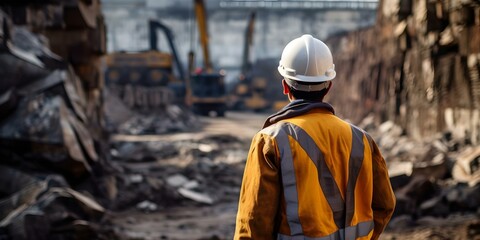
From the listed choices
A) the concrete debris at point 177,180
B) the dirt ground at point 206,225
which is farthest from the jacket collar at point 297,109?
the concrete debris at point 177,180

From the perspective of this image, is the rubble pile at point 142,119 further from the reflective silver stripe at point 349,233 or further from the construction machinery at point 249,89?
the reflective silver stripe at point 349,233

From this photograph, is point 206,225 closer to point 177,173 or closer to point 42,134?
point 42,134

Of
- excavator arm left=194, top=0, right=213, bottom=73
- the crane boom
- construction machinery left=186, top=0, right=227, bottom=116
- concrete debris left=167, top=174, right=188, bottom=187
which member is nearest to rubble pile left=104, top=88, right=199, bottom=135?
construction machinery left=186, top=0, right=227, bottom=116

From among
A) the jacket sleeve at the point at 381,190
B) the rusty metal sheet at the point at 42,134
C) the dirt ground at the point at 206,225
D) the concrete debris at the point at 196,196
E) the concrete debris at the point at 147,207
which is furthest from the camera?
the concrete debris at the point at 196,196

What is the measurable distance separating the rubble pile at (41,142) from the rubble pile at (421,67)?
5179mm

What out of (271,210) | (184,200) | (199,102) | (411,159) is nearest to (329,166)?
(271,210)

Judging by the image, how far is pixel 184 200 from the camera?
8781 mm

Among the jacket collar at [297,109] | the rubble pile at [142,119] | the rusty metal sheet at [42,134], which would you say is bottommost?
the rubble pile at [142,119]

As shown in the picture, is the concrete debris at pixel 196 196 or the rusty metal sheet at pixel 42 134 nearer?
the rusty metal sheet at pixel 42 134

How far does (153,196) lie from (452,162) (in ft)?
13.2

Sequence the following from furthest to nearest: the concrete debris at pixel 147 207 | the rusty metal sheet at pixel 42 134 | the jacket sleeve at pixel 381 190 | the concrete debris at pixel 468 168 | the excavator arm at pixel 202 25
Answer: the excavator arm at pixel 202 25 → the concrete debris at pixel 147 207 → the concrete debris at pixel 468 168 → the rusty metal sheet at pixel 42 134 → the jacket sleeve at pixel 381 190

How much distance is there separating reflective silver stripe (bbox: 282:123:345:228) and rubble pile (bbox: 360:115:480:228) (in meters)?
3.81

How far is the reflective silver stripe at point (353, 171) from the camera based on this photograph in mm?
2469

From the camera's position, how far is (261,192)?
7.63 feet
